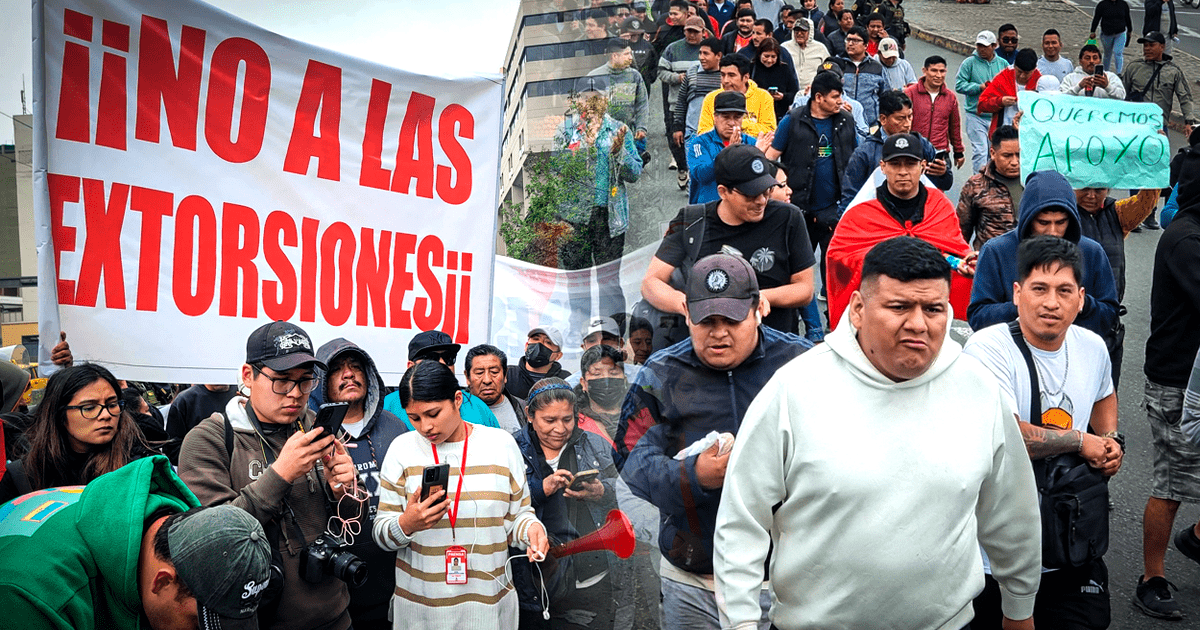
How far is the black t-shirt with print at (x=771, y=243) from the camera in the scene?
480 cm

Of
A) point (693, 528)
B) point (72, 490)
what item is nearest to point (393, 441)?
point (693, 528)

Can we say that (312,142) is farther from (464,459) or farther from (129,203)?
(464,459)

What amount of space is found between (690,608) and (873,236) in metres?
2.69

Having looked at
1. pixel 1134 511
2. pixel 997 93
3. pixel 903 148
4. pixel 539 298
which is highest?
pixel 997 93

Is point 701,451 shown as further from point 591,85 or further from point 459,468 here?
point 591,85

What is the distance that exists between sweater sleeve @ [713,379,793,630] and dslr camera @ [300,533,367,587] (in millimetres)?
1359

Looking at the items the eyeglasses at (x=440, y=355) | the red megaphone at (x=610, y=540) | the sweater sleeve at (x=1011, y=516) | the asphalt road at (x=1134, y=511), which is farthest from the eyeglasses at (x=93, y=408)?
the asphalt road at (x=1134, y=511)

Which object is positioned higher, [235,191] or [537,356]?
[235,191]

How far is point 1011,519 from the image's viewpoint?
9.80ft

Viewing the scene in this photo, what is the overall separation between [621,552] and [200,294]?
7.68 ft

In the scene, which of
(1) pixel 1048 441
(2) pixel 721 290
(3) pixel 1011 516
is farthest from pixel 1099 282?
(2) pixel 721 290

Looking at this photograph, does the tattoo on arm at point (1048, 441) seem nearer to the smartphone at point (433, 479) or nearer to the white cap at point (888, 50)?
the smartphone at point (433, 479)

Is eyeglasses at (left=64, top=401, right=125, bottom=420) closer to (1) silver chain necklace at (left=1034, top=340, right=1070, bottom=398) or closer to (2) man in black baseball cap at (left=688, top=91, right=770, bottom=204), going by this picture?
(1) silver chain necklace at (left=1034, top=340, right=1070, bottom=398)

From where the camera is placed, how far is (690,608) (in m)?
3.52
